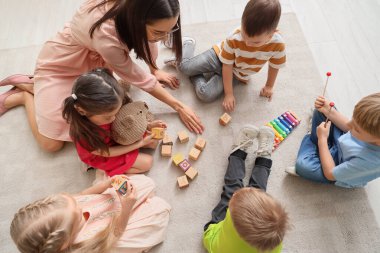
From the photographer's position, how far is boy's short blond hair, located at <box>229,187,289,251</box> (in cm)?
95

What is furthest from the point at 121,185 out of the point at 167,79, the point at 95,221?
the point at 167,79

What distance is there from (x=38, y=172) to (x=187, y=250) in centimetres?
84

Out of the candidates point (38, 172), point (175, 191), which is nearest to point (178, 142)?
point (175, 191)

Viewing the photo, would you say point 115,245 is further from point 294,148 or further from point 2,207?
point 294,148

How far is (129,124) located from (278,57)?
78 centimetres

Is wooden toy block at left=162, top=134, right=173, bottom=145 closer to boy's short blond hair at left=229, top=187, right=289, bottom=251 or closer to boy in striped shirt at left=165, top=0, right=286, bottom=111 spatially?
boy in striped shirt at left=165, top=0, right=286, bottom=111

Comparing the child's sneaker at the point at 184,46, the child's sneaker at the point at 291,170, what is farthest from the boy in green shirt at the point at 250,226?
the child's sneaker at the point at 184,46

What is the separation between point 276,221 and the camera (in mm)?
952

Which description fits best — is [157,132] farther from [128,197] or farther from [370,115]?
[370,115]

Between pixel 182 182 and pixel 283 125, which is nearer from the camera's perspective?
pixel 182 182

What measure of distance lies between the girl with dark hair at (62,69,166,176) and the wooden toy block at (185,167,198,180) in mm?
194

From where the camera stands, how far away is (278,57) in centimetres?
153

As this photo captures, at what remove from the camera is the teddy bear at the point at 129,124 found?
138cm

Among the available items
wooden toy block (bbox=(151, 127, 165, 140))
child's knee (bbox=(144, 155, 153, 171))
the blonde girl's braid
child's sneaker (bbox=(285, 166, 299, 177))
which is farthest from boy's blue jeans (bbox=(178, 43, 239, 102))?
the blonde girl's braid
